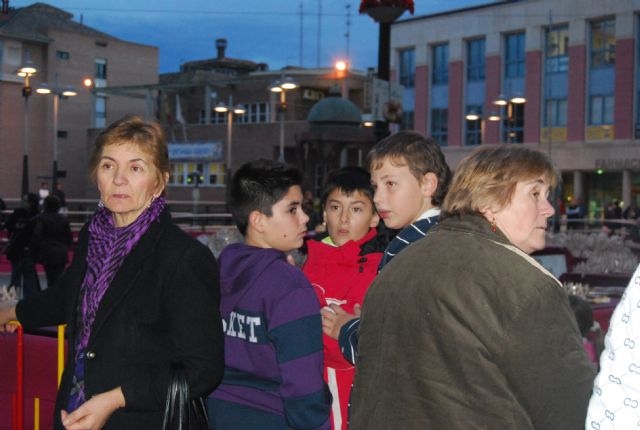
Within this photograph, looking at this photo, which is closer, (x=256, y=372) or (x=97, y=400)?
(x=97, y=400)

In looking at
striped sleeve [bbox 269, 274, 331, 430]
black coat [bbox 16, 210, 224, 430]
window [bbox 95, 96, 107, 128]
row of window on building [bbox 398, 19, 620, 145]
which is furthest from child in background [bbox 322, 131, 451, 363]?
window [bbox 95, 96, 107, 128]

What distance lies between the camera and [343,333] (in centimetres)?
307

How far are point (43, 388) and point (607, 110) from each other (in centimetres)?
4420

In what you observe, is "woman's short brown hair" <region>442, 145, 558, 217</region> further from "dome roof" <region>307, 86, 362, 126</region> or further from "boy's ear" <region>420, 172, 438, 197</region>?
"dome roof" <region>307, 86, 362, 126</region>

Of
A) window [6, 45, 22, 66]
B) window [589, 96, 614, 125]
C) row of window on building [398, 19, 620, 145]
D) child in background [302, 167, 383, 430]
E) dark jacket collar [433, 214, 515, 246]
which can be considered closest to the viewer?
dark jacket collar [433, 214, 515, 246]

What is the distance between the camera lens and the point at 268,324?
301 cm

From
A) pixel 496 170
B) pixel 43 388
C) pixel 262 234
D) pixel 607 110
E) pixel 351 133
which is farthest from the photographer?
pixel 607 110

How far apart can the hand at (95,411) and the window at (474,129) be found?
48509 mm

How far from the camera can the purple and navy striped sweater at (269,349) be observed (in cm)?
291

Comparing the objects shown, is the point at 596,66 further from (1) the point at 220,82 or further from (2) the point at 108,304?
(2) the point at 108,304

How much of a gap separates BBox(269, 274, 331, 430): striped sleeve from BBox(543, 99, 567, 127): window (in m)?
44.9

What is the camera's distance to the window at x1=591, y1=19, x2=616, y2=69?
4462 centimetres

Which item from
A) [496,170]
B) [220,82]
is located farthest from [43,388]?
[220,82]

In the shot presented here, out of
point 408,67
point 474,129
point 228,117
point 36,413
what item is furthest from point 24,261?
point 408,67
